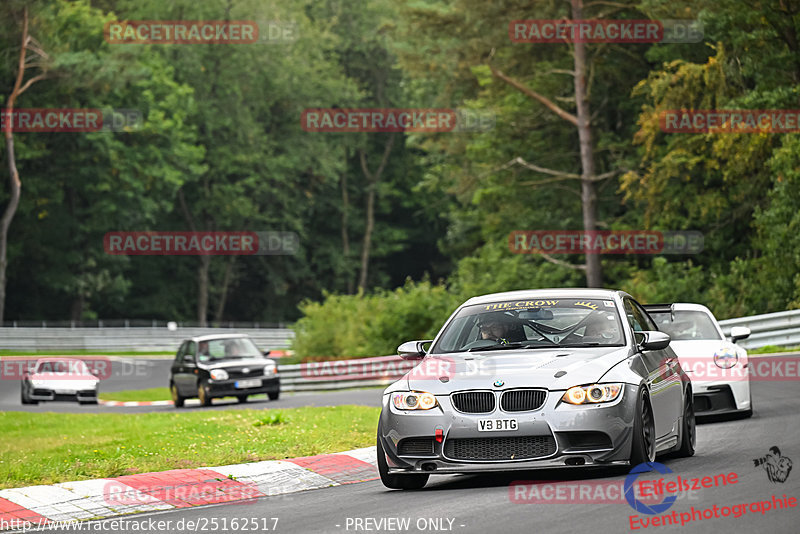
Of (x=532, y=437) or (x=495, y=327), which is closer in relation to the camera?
(x=532, y=437)

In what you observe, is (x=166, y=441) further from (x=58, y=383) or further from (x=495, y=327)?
(x=58, y=383)

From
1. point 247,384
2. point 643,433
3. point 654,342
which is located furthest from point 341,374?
point 643,433

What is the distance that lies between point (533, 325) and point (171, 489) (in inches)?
129

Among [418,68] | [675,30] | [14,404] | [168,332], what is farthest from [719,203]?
[168,332]

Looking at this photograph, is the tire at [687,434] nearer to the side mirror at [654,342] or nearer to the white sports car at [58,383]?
the side mirror at [654,342]

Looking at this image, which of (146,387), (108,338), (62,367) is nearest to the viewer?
(62,367)

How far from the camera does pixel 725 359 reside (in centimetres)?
1484

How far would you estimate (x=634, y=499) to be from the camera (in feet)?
27.5

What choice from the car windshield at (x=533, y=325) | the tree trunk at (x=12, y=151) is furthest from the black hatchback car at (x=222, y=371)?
the tree trunk at (x=12, y=151)

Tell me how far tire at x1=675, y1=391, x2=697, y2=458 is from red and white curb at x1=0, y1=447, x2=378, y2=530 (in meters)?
2.78

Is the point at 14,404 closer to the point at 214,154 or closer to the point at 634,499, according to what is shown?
the point at 634,499

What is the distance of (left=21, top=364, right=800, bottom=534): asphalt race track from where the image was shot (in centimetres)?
763

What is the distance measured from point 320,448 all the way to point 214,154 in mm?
66906

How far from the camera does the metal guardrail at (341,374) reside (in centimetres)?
3375
